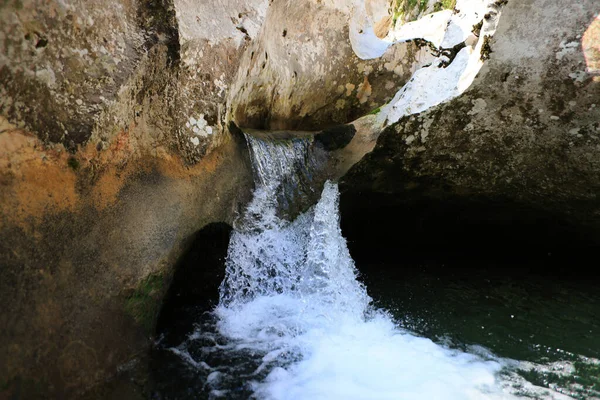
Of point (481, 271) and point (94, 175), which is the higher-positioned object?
point (481, 271)

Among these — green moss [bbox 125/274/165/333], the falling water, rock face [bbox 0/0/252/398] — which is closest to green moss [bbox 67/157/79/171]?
rock face [bbox 0/0/252/398]

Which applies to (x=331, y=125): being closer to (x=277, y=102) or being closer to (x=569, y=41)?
(x=277, y=102)

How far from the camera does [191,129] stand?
11.9ft

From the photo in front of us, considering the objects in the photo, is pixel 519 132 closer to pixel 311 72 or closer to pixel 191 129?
pixel 311 72

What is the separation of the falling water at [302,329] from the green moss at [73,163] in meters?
1.41

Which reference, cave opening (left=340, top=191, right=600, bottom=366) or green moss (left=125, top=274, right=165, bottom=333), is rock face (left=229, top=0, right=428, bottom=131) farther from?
green moss (left=125, top=274, right=165, bottom=333)

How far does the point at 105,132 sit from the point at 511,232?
4.48 meters

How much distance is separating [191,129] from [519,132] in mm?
2850

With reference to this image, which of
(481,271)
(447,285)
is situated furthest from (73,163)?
(481,271)

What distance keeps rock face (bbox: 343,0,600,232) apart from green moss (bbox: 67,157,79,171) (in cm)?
276

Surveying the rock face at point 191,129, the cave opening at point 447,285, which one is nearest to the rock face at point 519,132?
the rock face at point 191,129

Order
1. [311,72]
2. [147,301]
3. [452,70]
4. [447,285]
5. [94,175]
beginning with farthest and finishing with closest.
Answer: [311,72] < [447,285] < [452,70] < [147,301] < [94,175]

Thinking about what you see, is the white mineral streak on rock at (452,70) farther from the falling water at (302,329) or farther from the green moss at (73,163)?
the green moss at (73,163)

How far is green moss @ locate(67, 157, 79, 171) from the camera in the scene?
272 centimetres
